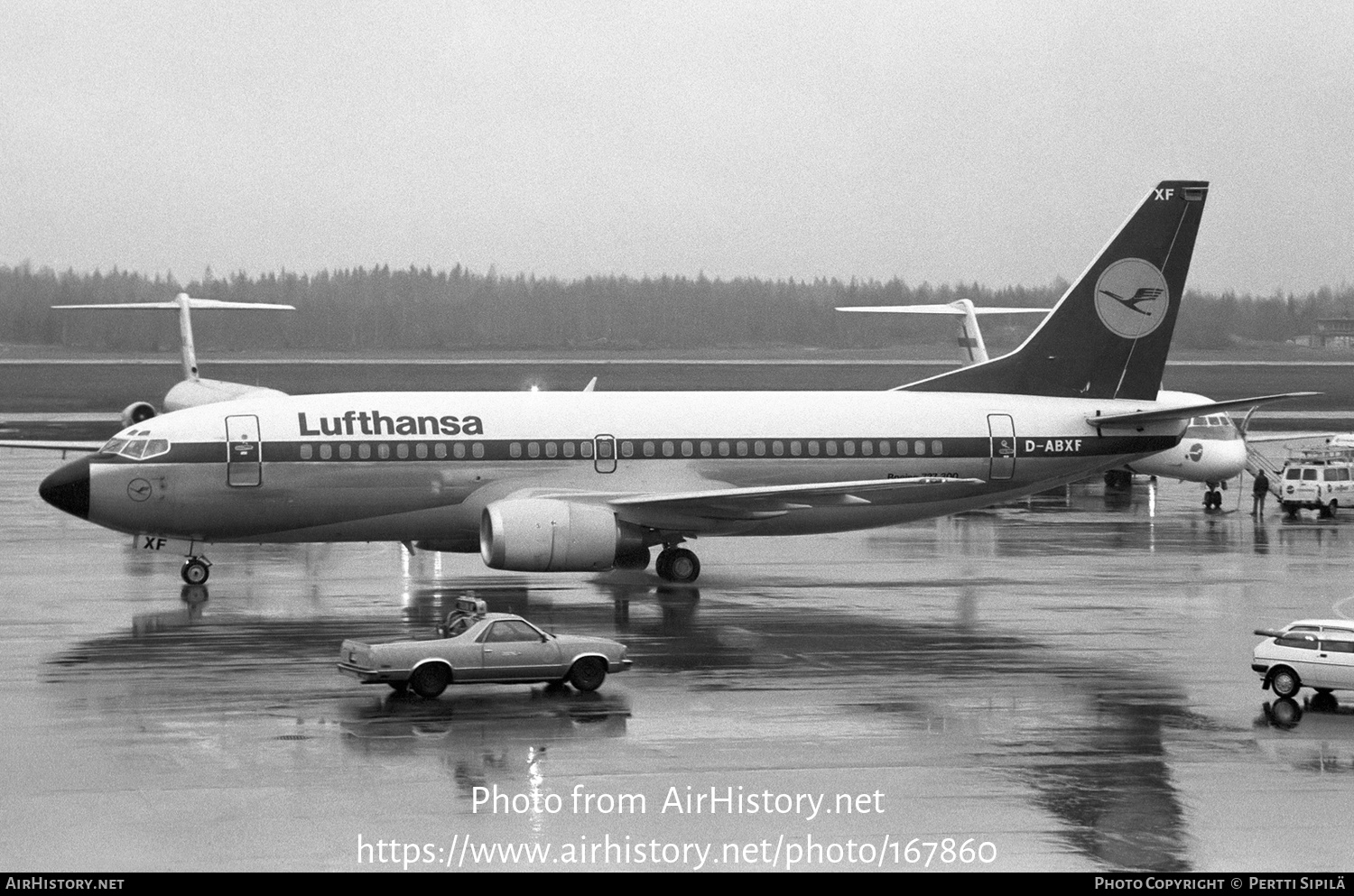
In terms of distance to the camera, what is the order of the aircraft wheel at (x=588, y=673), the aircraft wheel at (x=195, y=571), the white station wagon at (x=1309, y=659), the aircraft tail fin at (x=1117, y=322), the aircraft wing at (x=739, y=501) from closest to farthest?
the white station wagon at (x=1309, y=659) → the aircraft wheel at (x=588, y=673) → the aircraft wing at (x=739, y=501) → the aircraft wheel at (x=195, y=571) → the aircraft tail fin at (x=1117, y=322)

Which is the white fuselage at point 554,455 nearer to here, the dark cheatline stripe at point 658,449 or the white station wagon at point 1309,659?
the dark cheatline stripe at point 658,449

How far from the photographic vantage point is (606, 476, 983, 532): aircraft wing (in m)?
33.0

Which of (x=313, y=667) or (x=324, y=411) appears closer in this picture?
(x=313, y=667)

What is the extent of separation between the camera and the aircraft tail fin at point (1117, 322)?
37.1 metres

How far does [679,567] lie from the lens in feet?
113

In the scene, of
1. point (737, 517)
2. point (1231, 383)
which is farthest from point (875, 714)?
point (1231, 383)

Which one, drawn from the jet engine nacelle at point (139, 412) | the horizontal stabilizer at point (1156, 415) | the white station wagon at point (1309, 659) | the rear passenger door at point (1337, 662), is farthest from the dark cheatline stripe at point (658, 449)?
the jet engine nacelle at point (139, 412)

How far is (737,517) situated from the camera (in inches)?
1341

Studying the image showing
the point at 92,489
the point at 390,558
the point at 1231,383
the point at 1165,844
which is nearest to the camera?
the point at 1165,844

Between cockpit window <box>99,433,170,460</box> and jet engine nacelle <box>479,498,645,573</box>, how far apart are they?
6.49 meters

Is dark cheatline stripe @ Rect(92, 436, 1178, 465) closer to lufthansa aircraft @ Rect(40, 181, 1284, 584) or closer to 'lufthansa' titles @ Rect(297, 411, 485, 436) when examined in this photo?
lufthansa aircraft @ Rect(40, 181, 1284, 584)

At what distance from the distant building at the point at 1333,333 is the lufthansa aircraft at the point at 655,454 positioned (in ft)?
278

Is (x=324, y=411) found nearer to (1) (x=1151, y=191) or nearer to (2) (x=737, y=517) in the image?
(2) (x=737, y=517)

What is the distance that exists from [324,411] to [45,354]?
9642 centimetres
